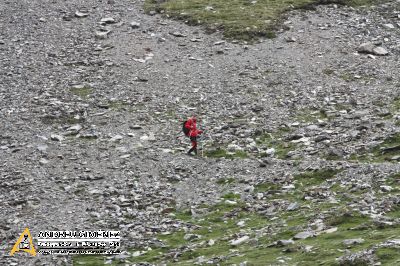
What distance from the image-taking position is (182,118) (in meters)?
34.2

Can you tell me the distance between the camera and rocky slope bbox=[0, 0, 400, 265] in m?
23.5

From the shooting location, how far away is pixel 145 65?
40.5m

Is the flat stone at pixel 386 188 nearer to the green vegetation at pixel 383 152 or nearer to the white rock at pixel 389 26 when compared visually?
the green vegetation at pixel 383 152

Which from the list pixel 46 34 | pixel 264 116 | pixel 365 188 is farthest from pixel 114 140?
pixel 46 34

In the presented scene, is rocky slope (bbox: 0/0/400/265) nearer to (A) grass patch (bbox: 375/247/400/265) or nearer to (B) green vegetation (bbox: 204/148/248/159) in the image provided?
(B) green vegetation (bbox: 204/148/248/159)

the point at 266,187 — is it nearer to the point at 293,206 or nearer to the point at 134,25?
the point at 293,206

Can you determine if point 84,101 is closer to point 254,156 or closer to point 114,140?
point 114,140

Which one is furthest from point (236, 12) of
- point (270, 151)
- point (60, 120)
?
point (270, 151)

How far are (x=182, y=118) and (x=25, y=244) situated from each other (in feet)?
45.1

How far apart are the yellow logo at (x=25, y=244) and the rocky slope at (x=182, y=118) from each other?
456 millimetres

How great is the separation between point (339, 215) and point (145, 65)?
2229 centimetres

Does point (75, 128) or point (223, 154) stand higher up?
point (75, 128)

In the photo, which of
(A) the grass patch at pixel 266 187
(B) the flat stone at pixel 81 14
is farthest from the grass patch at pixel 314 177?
(B) the flat stone at pixel 81 14

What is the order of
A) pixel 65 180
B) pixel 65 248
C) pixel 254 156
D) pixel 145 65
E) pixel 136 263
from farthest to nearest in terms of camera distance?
pixel 145 65 → pixel 254 156 → pixel 65 180 → pixel 65 248 → pixel 136 263
